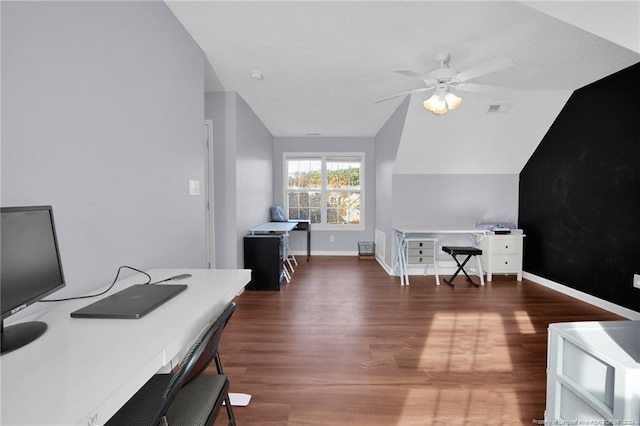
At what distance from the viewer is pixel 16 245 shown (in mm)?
876

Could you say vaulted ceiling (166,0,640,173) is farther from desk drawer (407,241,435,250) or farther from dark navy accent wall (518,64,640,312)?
desk drawer (407,241,435,250)

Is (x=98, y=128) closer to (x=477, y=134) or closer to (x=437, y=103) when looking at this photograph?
(x=437, y=103)

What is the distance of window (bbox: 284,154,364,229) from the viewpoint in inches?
273

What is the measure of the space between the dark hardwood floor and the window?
283 cm

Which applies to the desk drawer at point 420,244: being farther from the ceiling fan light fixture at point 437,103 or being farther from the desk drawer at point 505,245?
the ceiling fan light fixture at point 437,103

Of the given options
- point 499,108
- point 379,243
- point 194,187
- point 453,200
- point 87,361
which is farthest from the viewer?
point 379,243

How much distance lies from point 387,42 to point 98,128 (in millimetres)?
2291

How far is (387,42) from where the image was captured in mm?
2711

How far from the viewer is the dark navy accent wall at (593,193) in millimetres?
3189

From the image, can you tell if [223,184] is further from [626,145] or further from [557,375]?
[626,145]

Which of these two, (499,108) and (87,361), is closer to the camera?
(87,361)

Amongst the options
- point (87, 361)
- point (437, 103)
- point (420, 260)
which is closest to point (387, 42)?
point (437, 103)

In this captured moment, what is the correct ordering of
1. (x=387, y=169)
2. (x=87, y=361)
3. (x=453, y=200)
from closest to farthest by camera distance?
1. (x=87, y=361)
2. (x=453, y=200)
3. (x=387, y=169)

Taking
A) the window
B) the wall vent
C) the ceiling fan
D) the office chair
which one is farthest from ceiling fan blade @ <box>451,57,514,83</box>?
the window
